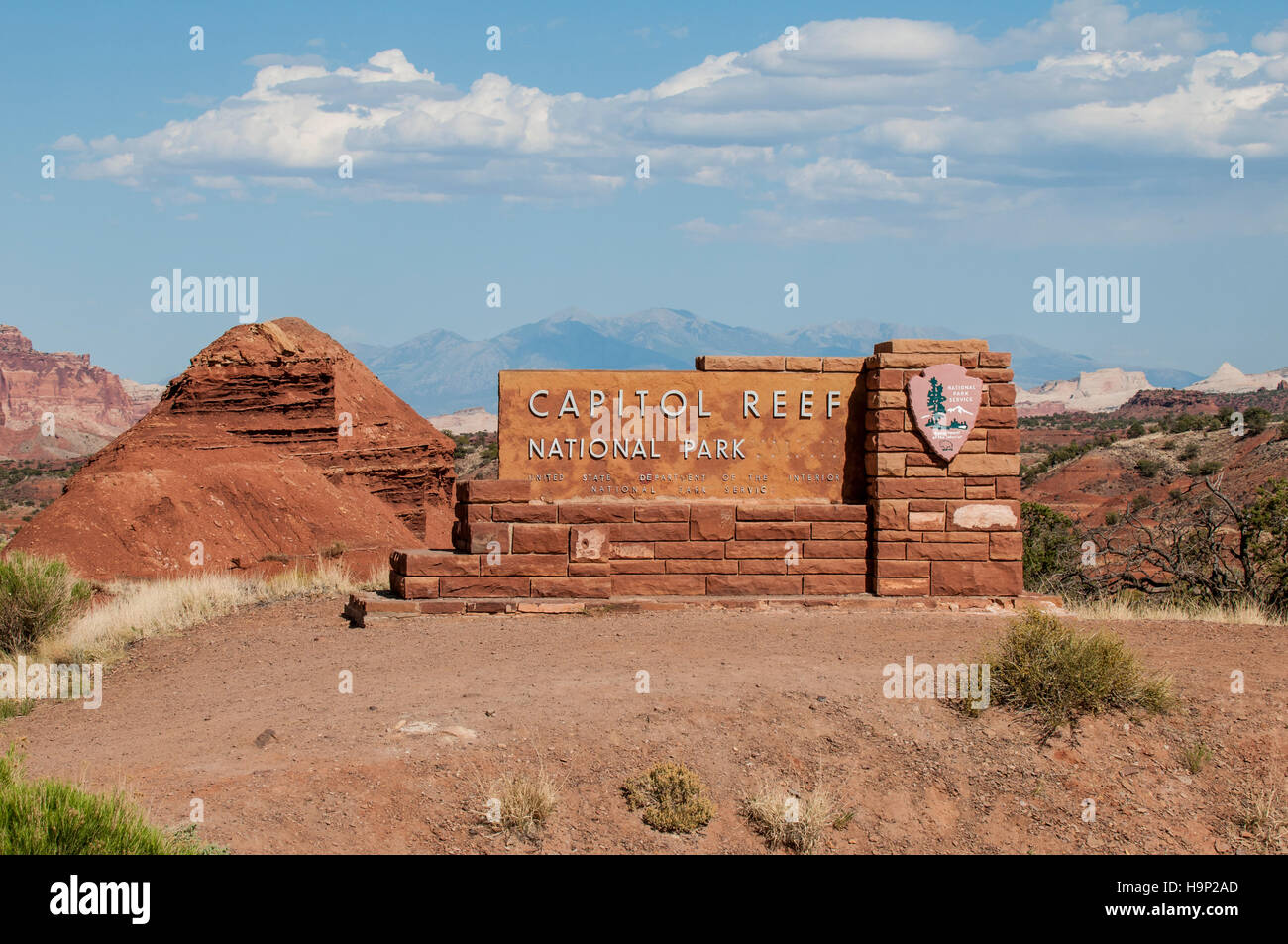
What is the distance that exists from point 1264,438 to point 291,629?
34402 millimetres

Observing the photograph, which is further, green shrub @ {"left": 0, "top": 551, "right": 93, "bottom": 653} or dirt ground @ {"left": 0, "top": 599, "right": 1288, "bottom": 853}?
green shrub @ {"left": 0, "top": 551, "right": 93, "bottom": 653}

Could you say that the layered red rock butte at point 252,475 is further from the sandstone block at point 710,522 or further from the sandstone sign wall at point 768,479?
the sandstone block at point 710,522

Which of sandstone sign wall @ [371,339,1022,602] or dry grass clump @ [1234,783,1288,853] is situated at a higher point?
sandstone sign wall @ [371,339,1022,602]

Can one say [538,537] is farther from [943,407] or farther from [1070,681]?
[1070,681]

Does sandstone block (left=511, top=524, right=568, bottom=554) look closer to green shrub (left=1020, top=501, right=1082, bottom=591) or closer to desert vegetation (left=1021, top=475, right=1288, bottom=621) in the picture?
desert vegetation (left=1021, top=475, right=1288, bottom=621)

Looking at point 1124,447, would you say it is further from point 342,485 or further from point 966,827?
point 966,827

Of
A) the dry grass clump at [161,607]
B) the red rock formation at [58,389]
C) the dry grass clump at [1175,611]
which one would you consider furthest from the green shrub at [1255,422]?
the red rock formation at [58,389]

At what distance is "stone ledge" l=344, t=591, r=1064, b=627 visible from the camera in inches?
496

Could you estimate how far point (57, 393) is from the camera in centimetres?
13750

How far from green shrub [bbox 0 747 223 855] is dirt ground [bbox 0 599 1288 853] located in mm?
882

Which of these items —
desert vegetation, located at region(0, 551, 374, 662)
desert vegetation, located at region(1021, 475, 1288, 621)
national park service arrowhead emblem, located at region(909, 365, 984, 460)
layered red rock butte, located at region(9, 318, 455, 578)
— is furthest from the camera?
layered red rock butte, located at region(9, 318, 455, 578)

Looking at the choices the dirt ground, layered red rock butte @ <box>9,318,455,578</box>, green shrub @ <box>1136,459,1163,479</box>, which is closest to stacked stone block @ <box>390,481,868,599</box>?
the dirt ground

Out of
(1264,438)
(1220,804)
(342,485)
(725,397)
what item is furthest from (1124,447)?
(1220,804)

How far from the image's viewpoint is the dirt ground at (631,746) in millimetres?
7688
